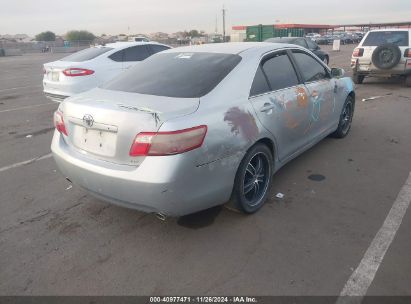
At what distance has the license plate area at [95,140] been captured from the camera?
9.53 ft

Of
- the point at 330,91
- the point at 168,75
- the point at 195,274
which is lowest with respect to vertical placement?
the point at 195,274

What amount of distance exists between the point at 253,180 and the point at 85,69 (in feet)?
19.6

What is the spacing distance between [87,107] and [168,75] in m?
0.92

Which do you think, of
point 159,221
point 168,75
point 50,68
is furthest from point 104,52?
point 159,221

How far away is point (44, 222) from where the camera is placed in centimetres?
352

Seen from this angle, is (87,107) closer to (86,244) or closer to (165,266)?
(86,244)

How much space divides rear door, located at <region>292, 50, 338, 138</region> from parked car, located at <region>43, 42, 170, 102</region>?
4969mm

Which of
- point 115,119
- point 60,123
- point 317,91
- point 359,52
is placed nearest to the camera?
point 115,119

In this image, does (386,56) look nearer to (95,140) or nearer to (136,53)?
(136,53)

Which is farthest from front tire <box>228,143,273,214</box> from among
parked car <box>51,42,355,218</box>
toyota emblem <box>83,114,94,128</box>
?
toyota emblem <box>83,114,94,128</box>

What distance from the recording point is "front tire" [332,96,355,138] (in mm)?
5749

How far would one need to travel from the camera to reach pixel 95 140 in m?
3.01

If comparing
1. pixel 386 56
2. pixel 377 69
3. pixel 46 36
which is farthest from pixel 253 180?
pixel 46 36

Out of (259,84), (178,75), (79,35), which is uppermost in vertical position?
(79,35)
